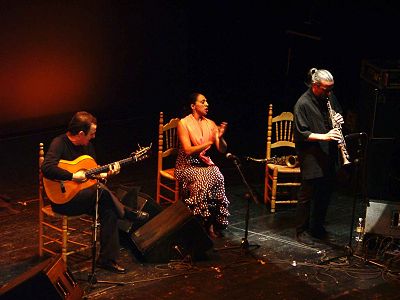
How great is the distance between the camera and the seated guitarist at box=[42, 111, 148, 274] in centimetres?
528

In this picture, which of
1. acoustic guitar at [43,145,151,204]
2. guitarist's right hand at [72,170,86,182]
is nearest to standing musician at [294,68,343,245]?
acoustic guitar at [43,145,151,204]

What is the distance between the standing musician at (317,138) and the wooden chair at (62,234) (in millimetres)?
1819

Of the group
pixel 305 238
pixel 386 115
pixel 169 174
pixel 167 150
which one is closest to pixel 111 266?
pixel 169 174

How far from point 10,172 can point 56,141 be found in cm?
293

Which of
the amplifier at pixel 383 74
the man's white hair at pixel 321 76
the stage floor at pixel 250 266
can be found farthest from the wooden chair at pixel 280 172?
the man's white hair at pixel 321 76

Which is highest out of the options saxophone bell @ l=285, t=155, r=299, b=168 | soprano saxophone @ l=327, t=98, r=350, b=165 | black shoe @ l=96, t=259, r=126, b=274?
soprano saxophone @ l=327, t=98, r=350, b=165

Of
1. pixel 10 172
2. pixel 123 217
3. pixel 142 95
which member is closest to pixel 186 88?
pixel 142 95

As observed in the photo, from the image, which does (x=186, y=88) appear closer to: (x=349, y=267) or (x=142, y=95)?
(x=142, y=95)

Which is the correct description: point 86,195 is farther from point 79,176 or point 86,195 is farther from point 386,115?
point 386,115

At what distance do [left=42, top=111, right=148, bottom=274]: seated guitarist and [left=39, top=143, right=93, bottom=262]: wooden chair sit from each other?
4.8 inches

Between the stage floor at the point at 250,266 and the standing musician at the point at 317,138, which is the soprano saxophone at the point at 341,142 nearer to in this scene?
the standing musician at the point at 317,138

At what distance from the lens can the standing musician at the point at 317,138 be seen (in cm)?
586

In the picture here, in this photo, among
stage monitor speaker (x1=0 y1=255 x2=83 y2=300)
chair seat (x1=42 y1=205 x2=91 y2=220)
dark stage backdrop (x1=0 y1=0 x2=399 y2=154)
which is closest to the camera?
stage monitor speaker (x1=0 y1=255 x2=83 y2=300)

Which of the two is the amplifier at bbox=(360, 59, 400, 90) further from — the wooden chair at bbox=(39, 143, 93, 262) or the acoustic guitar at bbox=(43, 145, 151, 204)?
the wooden chair at bbox=(39, 143, 93, 262)
